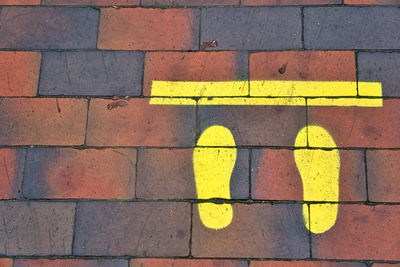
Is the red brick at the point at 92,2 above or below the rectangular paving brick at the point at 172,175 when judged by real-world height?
above

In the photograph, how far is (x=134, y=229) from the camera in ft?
6.73

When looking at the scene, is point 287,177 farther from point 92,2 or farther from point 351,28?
point 92,2

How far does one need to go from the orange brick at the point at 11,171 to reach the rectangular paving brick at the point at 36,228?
71mm

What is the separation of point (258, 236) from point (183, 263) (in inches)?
18.0

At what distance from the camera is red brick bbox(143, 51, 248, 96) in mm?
2227

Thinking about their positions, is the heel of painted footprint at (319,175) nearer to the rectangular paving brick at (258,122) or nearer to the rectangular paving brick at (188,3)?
the rectangular paving brick at (258,122)

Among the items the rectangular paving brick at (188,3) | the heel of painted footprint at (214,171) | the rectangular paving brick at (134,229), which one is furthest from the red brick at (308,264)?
the rectangular paving brick at (188,3)

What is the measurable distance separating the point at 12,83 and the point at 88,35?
57 cm

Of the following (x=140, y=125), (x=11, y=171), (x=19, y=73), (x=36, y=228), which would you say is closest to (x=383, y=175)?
(x=140, y=125)

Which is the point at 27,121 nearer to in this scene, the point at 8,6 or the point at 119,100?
the point at 119,100

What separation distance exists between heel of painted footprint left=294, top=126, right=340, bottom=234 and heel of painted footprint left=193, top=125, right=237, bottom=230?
0.41 meters

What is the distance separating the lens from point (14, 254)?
2.05m

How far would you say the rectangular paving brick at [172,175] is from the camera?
2.08 meters

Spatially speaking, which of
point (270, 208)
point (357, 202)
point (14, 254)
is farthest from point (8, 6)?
point (357, 202)
